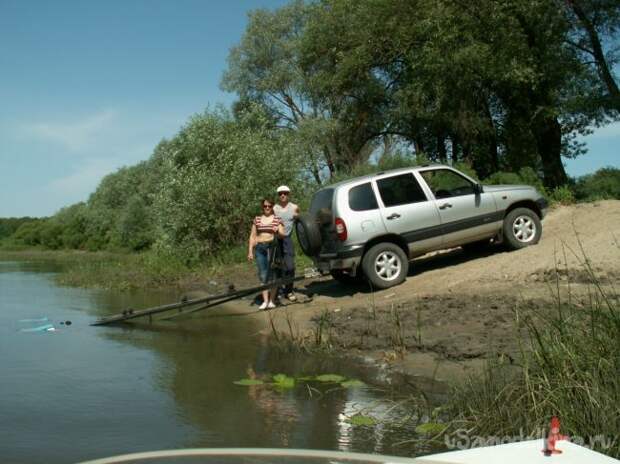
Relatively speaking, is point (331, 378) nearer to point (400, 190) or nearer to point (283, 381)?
point (283, 381)

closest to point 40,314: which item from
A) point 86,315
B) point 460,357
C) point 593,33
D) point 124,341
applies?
point 86,315

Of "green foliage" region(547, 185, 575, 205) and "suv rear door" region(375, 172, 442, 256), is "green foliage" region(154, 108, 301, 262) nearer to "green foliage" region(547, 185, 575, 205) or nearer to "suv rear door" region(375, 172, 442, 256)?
"green foliage" region(547, 185, 575, 205)

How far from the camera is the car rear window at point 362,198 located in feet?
37.8

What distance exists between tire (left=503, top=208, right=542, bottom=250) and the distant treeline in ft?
13.2

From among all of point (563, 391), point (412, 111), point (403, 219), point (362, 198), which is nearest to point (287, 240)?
point (362, 198)

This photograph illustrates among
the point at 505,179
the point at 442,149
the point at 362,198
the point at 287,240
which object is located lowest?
the point at 287,240

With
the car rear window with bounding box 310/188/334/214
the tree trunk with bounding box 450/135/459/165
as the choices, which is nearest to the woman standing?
the car rear window with bounding box 310/188/334/214

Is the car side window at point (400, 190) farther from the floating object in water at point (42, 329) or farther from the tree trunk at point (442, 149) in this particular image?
the tree trunk at point (442, 149)

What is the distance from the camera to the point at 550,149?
984 inches

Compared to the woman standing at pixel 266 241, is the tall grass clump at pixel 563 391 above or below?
below

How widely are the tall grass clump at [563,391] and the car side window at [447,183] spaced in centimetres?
699

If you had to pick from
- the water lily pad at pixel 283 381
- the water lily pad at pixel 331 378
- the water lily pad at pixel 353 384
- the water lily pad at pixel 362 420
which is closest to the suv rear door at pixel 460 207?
the water lily pad at pixel 331 378

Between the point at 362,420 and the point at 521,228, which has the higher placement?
the point at 521,228

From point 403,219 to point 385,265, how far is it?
86 centimetres
